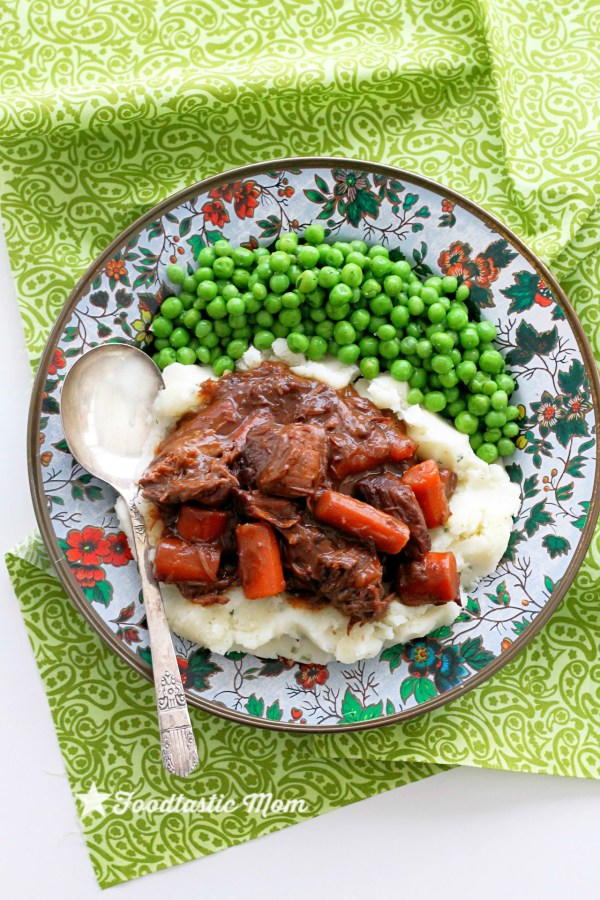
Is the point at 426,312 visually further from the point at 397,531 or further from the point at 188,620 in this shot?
the point at 188,620

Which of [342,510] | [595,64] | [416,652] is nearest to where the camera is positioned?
[342,510]

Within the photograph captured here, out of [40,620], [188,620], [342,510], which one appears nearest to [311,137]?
[342,510]

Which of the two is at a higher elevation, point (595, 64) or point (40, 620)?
point (595, 64)

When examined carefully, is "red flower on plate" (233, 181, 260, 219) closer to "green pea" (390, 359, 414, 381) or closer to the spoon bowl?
the spoon bowl

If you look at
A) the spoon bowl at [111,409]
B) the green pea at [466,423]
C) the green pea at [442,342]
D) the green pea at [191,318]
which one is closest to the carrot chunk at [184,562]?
the spoon bowl at [111,409]

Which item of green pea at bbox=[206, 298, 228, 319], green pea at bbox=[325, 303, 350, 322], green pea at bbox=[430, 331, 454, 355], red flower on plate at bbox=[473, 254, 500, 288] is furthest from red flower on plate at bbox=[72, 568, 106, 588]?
red flower on plate at bbox=[473, 254, 500, 288]

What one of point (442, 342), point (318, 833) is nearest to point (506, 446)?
point (442, 342)
